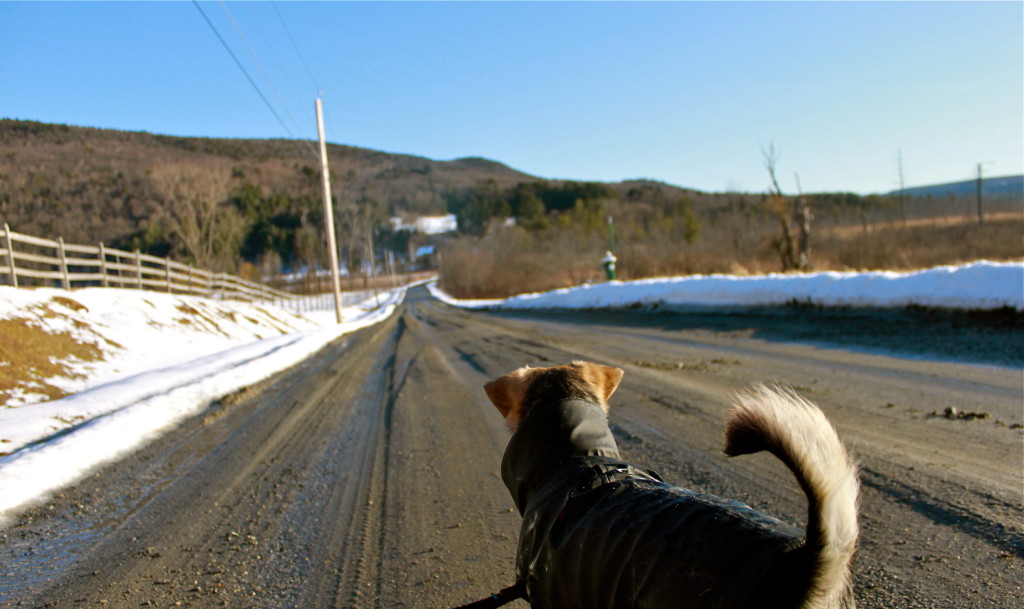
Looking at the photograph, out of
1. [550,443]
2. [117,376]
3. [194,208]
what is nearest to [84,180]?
[194,208]

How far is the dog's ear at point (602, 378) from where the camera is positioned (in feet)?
8.63

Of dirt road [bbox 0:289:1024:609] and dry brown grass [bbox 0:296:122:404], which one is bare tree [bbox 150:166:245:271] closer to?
dry brown grass [bbox 0:296:122:404]

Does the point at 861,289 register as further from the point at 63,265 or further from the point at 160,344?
the point at 63,265

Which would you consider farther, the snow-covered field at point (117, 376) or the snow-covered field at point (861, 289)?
the snow-covered field at point (861, 289)

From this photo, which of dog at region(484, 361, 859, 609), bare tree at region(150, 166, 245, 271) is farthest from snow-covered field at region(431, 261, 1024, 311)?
bare tree at region(150, 166, 245, 271)

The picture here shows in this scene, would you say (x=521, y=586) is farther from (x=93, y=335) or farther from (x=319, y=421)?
(x=93, y=335)

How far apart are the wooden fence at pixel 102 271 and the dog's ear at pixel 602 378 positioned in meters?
14.5

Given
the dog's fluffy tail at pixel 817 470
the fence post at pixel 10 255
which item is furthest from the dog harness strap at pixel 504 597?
the fence post at pixel 10 255

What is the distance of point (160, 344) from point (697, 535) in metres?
14.0

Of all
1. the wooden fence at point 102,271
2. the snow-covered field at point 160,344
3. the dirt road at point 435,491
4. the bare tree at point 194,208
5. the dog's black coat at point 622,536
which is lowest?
the dirt road at point 435,491

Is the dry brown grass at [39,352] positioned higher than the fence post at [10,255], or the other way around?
the fence post at [10,255]

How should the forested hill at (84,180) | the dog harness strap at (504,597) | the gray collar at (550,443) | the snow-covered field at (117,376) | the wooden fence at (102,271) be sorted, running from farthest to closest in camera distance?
1. the forested hill at (84,180)
2. the wooden fence at (102,271)
3. the snow-covered field at (117,376)
4. the gray collar at (550,443)
5. the dog harness strap at (504,597)

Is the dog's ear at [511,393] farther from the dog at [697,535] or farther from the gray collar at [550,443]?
the dog at [697,535]

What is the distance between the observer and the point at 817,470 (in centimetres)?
154
